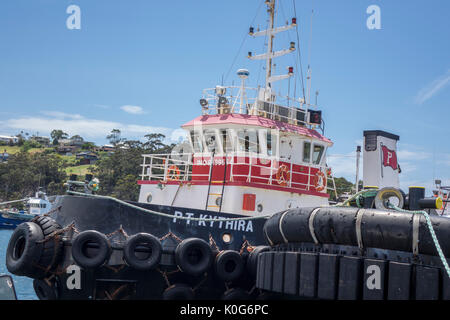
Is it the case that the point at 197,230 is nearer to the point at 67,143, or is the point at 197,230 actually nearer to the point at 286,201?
the point at 286,201

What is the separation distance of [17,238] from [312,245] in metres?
5.51

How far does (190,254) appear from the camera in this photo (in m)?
9.27

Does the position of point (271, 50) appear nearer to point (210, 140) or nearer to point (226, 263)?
point (210, 140)

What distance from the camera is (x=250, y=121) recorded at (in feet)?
42.1

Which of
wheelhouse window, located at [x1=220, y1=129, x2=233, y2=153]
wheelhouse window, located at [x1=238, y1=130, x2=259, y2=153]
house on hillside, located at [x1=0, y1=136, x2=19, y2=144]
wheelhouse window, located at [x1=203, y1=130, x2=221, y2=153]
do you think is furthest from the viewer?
house on hillside, located at [x1=0, y1=136, x2=19, y2=144]

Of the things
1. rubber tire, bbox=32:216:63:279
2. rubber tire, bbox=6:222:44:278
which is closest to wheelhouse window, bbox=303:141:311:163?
rubber tire, bbox=32:216:63:279

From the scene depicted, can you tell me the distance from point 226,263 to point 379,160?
4057mm

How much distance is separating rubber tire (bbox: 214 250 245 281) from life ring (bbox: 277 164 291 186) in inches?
127

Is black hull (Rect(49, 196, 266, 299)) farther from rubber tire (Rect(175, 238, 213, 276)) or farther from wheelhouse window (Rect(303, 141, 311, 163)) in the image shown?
wheelhouse window (Rect(303, 141, 311, 163))

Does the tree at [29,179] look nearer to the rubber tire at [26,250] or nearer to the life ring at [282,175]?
the life ring at [282,175]

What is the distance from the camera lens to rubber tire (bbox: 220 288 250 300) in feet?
30.6

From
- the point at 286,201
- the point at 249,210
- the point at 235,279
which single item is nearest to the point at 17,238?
the point at 235,279

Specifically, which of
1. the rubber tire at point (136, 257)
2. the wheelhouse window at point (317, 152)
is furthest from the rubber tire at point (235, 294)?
the wheelhouse window at point (317, 152)
